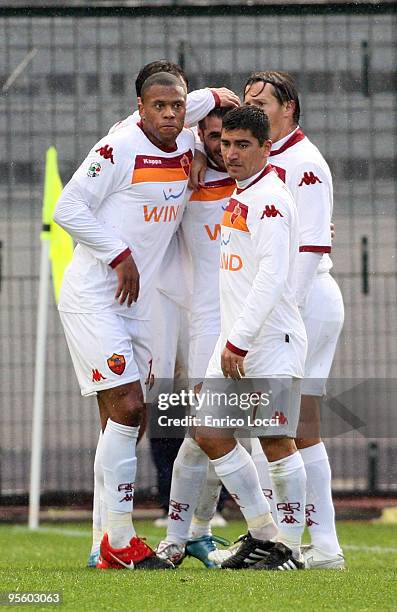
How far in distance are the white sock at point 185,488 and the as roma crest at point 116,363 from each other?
52cm

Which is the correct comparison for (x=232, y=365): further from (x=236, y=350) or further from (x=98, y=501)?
(x=98, y=501)

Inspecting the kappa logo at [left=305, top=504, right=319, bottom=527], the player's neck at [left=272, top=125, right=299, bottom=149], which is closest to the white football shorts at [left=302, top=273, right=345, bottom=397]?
the kappa logo at [left=305, top=504, right=319, bottom=527]

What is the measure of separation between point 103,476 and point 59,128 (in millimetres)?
4275

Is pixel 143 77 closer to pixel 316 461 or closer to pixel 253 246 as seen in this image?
pixel 253 246

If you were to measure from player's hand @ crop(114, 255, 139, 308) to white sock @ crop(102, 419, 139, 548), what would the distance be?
0.48 m

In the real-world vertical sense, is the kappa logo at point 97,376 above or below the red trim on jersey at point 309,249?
below

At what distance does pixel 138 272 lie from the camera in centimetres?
558

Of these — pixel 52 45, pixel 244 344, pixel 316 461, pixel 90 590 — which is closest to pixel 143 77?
pixel 244 344

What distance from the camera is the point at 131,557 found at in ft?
17.8

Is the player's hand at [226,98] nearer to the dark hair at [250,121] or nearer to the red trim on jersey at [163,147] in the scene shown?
the red trim on jersey at [163,147]

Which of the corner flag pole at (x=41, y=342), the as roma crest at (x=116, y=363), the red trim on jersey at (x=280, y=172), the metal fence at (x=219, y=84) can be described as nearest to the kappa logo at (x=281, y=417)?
the as roma crest at (x=116, y=363)

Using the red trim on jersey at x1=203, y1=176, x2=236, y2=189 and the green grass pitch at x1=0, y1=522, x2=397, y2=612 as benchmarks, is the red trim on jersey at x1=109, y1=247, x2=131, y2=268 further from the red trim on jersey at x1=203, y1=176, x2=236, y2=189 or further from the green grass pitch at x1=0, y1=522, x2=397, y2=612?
the green grass pitch at x1=0, y1=522, x2=397, y2=612

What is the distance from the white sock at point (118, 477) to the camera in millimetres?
5473

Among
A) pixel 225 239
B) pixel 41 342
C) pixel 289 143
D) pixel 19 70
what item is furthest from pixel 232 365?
pixel 19 70
